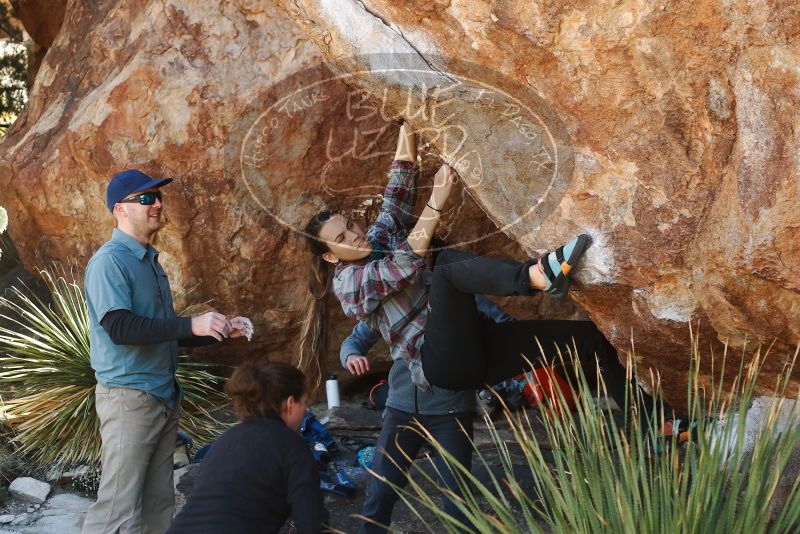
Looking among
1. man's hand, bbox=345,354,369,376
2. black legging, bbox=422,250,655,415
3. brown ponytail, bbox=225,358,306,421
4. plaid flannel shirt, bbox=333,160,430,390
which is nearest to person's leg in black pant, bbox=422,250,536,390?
black legging, bbox=422,250,655,415

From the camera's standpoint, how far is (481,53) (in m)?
3.71

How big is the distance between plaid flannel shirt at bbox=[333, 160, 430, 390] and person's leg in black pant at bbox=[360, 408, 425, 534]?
0.72ft

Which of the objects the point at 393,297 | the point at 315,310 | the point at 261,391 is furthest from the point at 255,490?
the point at 315,310

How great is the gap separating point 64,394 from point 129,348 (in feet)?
6.94

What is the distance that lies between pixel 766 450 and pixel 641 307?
0.87m

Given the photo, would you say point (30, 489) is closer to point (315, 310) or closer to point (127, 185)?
point (315, 310)

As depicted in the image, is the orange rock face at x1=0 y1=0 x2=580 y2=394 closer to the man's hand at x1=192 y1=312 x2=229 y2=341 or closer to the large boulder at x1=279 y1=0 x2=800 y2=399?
the large boulder at x1=279 y1=0 x2=800 y2=399

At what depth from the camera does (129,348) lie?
13.9 feet

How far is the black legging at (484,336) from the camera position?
3746 mm

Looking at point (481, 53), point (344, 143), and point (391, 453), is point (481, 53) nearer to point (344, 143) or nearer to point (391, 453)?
point (391, 453)

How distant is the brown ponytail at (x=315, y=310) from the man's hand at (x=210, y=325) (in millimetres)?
618

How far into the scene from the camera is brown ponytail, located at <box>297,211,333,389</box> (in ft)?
14.5

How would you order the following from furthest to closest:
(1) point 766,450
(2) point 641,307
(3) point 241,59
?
(3) point 241,59 < (2) point 641,307 < (1) point 766,450

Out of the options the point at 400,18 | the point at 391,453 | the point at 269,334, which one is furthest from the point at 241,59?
the point at 391,453
